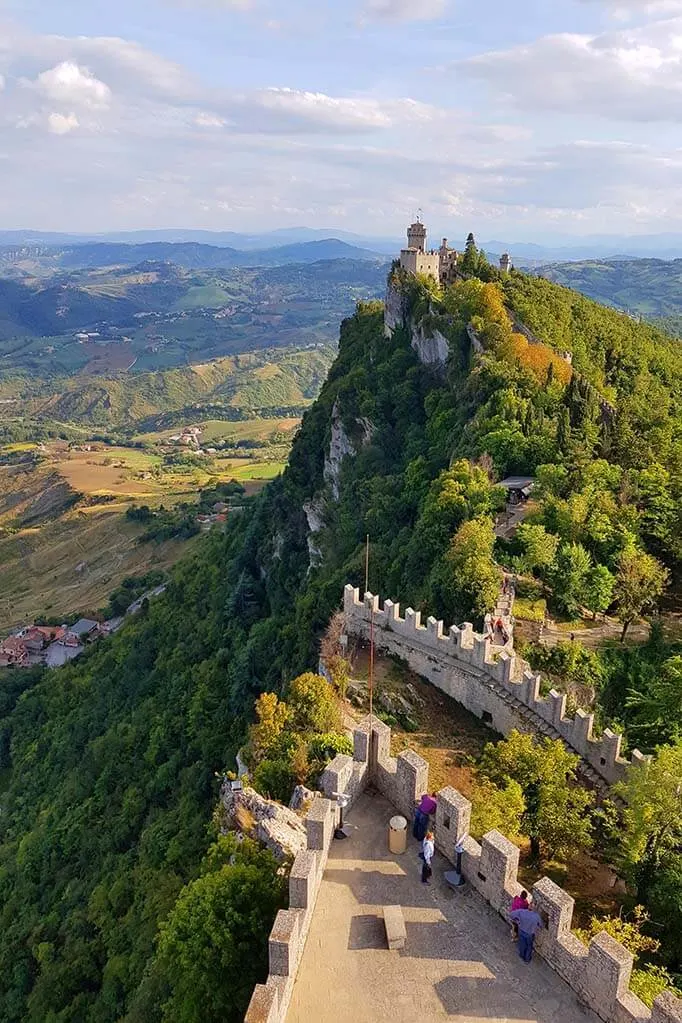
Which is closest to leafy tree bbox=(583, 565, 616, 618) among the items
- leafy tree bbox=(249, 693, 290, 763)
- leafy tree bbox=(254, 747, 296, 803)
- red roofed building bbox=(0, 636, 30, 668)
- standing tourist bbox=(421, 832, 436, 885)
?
leafy tree bbox=(249, 693, 290, 763)

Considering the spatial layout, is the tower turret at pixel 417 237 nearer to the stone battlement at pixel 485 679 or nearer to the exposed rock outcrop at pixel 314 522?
the exposed rock outcrop at pixel 314 522

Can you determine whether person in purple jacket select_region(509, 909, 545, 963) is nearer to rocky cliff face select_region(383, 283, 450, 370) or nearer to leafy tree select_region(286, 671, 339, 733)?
leafy tree select_region(286, 671, 339, 733)

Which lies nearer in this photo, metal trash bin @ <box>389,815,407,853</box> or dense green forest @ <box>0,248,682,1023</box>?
metal trash bin @ <box>389,815,407,853</box>

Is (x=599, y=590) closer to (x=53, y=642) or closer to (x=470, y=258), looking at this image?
(x=470, y=258)

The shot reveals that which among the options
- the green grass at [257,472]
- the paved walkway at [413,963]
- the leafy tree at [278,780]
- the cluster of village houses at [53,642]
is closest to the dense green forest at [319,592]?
the paved walkway at [413,963]

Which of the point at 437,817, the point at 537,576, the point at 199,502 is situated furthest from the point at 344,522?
the point at 199,502

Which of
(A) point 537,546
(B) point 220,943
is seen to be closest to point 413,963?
(B) point 220,943
